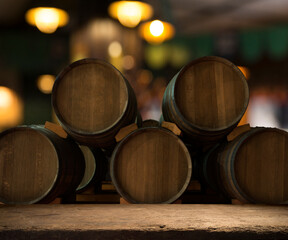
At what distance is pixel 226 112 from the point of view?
7.55ft

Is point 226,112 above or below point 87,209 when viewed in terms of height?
above

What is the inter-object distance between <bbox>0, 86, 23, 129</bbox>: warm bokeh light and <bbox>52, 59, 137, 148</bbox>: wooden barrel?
26.7ft

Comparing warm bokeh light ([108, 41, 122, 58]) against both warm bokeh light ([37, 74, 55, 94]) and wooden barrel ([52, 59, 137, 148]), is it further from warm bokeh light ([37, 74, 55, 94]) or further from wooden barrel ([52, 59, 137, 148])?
wooden barrel ([52, 59, 137, 148])

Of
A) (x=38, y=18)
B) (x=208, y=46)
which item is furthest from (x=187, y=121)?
(x=208, y=46)

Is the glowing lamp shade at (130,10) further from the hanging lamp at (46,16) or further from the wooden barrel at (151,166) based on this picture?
the wooden barrel at (151,166)

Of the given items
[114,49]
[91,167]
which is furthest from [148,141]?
[114,49]

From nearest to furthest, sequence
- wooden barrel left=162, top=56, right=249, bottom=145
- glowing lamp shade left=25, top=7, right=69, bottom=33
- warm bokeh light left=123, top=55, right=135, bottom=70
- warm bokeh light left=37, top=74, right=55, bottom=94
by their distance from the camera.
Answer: wooden barrel left=162, top=56, right=249, bottom=145, glowing lamp shade left=25, top=7, right=69, bottom=33, warm bokeh light left=123, top=55, right=135, bottom=70, warm bokeh light left=37, top=74, right=55, bottom=94

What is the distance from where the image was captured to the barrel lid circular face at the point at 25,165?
2.21 metres

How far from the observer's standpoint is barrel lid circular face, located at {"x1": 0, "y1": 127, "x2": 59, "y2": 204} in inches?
87.0

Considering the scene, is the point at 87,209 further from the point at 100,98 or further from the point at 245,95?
the point at 245,95

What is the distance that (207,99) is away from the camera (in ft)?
7.60

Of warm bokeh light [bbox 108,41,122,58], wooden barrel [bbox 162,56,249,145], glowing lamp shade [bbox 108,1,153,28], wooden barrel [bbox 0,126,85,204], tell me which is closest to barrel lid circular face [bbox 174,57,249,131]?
wooden barrel [bbox 162,56,249,145]
